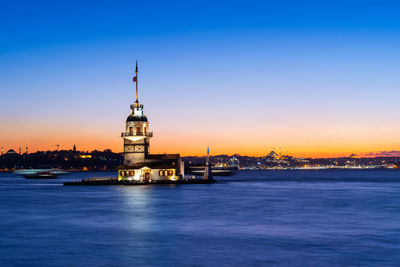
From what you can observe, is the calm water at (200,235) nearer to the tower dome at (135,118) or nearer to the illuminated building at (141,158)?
the illuminated building at (141,158)

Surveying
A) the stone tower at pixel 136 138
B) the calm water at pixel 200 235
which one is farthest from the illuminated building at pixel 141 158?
the calm water at pixel 200 235

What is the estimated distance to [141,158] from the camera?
91.4 meters

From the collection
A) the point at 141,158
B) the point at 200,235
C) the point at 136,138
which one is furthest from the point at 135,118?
the point at 200,235

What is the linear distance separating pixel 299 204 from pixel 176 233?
80.2ft

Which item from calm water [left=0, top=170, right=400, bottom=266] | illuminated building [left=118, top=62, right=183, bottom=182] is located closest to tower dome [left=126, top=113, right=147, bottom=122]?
illuminated building [left=118, top=62, right=183, bottom=182]

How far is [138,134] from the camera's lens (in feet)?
300

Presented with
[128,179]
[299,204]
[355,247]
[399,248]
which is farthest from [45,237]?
[128,179]

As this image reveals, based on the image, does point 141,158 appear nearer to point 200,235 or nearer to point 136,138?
point 136,138

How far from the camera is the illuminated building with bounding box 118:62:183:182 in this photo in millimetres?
88500

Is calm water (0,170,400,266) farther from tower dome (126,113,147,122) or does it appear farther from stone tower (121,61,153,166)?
tower dome (126,113,147,122)

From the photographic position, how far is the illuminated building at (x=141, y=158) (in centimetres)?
8850

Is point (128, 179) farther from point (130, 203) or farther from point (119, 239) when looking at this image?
point (119, 239)

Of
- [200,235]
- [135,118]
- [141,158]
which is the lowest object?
[200,235]

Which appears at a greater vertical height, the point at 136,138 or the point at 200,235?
the point at 136,138
